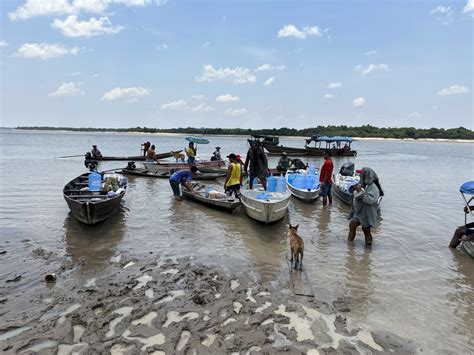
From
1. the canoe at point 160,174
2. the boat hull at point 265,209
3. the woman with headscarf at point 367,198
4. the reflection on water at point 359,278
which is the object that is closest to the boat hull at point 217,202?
the boat hull at point 265,209

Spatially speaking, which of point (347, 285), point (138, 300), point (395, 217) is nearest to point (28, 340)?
point (138, 300)

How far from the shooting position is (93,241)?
26.5ft

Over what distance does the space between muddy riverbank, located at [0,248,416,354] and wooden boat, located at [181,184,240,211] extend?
4644 millimetres

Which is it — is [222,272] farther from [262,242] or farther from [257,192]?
[257,192]

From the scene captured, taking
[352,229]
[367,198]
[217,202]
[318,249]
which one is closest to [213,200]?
[217,202]

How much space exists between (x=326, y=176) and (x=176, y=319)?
28.3ft

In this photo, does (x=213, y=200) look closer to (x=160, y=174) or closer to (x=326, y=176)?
(x=326, y=176)

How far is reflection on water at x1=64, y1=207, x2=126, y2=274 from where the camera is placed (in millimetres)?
6828

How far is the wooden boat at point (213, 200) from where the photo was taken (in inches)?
426

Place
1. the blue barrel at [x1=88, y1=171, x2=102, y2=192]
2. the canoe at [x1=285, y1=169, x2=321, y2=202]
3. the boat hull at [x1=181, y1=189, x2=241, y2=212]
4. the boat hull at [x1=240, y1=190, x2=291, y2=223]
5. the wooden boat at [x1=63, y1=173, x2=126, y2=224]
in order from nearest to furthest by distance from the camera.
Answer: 1. the wooden boat at [x1=63, y1=173, x2=126, y2=224]
2. the boat hull at [x1=240, y1=190, x2=291, y2=223]
3. the boat hull at [x1=181, y1=189, x2=241, y2=212]
4. the blue barrel at [x1=88, y1=171, x2=102, y2=192]
5. the canoe at [x1=285, y1=169, x2=321, y2=202]

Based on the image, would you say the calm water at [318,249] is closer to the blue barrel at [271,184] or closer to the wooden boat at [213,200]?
the wooden boat at [213,200]

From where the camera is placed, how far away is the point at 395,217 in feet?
38.1

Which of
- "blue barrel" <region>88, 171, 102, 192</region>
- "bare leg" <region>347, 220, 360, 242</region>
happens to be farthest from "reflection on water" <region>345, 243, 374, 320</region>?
"blue barrel" <region>88, 171, 102, 192</region>

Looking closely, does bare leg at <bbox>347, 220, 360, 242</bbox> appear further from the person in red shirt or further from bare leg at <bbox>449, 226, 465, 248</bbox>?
the person in red shirt
